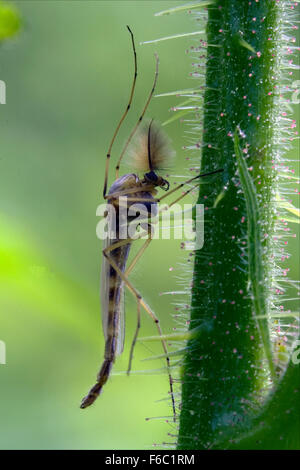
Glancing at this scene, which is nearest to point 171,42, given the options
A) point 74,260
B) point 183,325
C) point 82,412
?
point 74,260

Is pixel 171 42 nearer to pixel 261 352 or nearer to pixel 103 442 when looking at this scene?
pixel 103 442

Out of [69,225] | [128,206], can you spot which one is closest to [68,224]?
[69,225]

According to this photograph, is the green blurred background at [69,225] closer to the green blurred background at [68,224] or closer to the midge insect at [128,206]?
the green blurred background at [68,224]

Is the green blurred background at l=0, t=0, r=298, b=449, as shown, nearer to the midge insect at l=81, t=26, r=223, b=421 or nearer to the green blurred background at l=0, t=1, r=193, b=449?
the green blurred background at l=0, t=1, r=193, b=449

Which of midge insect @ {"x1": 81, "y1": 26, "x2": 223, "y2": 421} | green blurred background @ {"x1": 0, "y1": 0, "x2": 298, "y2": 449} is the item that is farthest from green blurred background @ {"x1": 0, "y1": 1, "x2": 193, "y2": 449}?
midge insect @ {"x1": 81, "y1": 26, "x2": 223, "y2": 421}

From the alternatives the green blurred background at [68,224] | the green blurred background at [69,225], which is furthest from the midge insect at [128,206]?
the green blurred background at [69,225]

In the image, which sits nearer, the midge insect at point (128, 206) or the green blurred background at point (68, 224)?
the midge insect at point (128, 206)

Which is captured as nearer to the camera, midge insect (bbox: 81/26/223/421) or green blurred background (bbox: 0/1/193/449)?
midge insect (bbox: 81/26/223/421)
